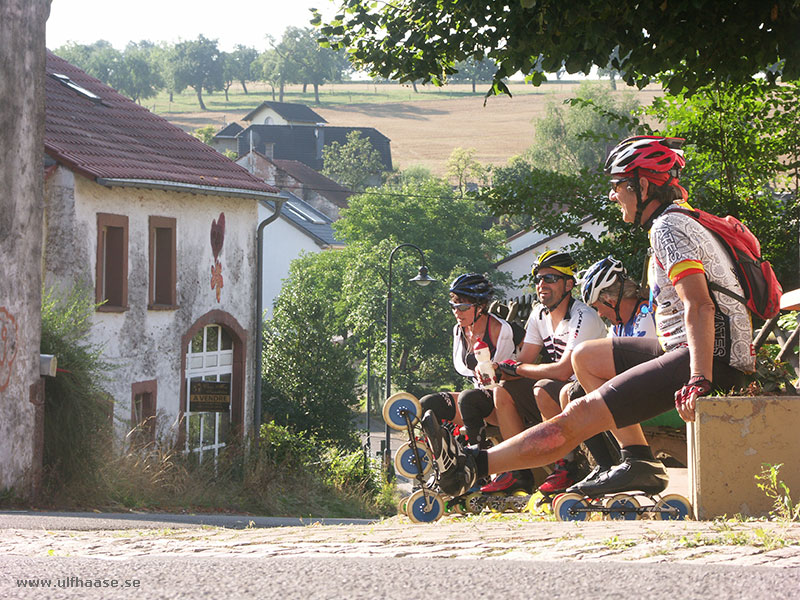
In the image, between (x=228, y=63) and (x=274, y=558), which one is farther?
(x=228, y=63)

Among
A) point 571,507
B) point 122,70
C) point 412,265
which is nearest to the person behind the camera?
point 571,507

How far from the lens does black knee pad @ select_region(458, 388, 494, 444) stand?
328 inches

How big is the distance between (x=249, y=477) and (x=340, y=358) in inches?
637

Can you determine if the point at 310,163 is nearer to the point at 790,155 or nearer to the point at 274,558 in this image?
the point at 790,155

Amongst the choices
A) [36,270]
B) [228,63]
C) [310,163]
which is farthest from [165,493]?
[228,63]

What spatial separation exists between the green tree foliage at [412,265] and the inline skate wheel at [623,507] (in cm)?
4813

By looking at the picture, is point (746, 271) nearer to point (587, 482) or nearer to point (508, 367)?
point (587, 482)

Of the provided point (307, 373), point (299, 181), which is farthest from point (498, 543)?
point (299, 181)

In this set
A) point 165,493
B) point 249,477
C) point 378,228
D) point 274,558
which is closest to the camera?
point 274,558

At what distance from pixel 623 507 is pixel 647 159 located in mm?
1846

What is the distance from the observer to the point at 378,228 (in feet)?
228

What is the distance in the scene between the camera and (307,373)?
37.7 m

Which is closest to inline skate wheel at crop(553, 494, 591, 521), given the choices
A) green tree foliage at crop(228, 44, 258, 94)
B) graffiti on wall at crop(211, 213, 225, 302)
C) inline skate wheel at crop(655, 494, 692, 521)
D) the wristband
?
inline skate wheel at crop(655, 494, 692, 521)

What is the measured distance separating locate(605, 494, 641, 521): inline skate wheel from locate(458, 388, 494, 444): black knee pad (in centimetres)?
192
